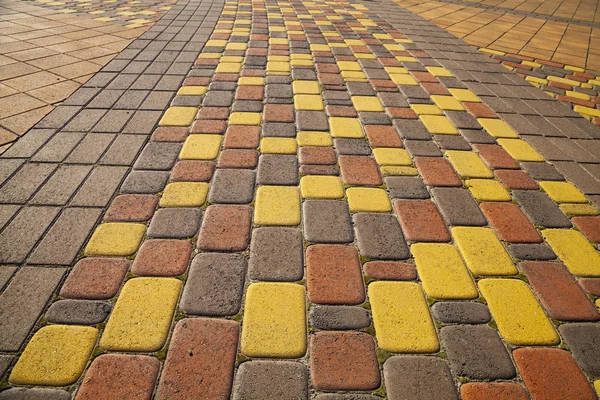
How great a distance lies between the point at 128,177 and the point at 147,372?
128cm

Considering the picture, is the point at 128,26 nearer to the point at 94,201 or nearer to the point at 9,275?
the point at 94,201

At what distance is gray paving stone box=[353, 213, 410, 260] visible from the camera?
5.99 ft

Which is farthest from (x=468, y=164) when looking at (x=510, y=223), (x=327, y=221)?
(x=327, y=221)

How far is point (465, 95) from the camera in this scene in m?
3.57

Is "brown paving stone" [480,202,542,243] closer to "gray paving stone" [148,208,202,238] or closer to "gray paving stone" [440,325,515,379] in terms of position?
"gray paving stone" [440,325,515,379]

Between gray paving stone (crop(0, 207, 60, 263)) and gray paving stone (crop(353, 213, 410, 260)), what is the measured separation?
1.52m

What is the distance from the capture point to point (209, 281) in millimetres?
1644

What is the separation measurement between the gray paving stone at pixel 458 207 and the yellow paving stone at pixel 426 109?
1.12 m

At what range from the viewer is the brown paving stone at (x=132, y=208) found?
1963 mm

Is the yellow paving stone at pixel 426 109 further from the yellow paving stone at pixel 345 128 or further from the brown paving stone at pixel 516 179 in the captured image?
the brown paving stone at pixel 516 179

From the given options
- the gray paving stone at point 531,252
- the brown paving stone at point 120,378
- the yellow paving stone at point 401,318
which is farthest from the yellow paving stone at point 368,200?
the brown paving stone at point 120,378

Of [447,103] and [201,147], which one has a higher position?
[447,103]

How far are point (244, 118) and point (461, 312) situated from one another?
207cm

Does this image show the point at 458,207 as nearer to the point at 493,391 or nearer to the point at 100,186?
the point at 493,391
